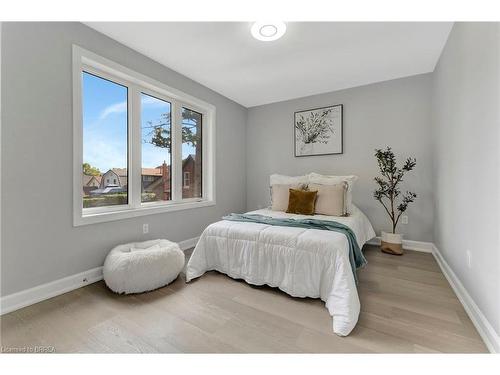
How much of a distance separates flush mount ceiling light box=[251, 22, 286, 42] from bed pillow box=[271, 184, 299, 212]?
179 cm

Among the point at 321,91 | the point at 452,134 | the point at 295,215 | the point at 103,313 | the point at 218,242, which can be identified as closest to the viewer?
the point at 103,313

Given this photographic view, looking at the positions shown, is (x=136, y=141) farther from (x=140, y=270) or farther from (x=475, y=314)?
(x=475, y=314)

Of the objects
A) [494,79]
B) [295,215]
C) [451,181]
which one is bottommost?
[295,215]

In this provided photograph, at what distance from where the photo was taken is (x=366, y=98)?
10.6 feet

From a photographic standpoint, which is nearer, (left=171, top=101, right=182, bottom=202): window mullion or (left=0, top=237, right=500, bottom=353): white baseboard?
(left=0, top=237, right=500, bottom=353): white baseboard

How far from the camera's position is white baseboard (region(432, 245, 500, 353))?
3.91ft

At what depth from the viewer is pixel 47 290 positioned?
68.6 inches

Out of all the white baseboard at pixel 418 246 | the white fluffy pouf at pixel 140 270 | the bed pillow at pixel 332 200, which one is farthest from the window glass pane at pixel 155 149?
the white baseboard at pixel 418 246

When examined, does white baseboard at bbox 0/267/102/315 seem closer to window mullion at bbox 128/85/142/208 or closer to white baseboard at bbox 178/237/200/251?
window mullion at bbox 128/85/142/208

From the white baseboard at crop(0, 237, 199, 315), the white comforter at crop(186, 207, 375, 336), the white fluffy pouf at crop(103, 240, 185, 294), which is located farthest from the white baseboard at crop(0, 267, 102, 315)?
the white comforter at crop(186, 207, 375, 336)

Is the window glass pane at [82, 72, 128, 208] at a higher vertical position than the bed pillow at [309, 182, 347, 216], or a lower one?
higher
